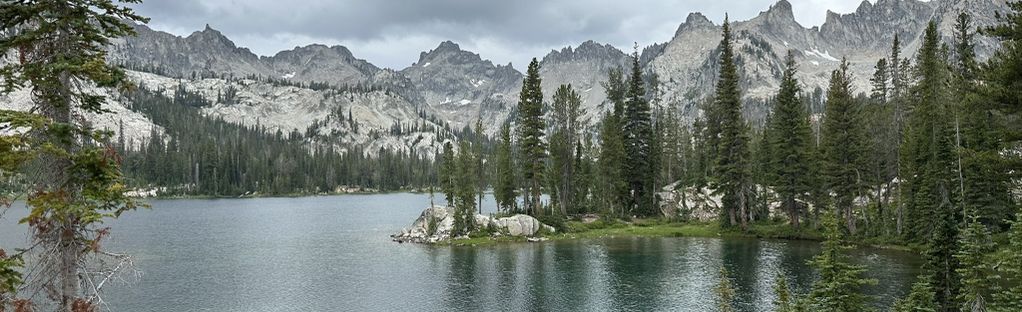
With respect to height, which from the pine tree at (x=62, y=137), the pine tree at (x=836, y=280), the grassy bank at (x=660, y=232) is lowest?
the grassy bank at (x=660, y=232)

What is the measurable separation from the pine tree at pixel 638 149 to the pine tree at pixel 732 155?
45.6 feet

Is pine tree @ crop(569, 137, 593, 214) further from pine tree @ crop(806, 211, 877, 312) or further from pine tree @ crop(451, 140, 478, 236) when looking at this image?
pine tree @ crop(806, 211, 877, 312)

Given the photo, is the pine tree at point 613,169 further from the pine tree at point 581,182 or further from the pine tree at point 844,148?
the pine tree at point 844,148

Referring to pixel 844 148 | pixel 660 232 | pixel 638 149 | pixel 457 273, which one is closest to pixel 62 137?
pixel 457 273

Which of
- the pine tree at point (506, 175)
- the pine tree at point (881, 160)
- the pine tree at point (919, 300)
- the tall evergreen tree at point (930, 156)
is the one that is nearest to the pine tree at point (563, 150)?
the pine tree at point (506, 175)

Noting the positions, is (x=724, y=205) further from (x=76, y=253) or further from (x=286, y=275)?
(x=76, y=253)

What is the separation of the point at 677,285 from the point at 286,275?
35183 mm

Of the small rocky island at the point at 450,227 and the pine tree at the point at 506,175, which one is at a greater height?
the pine tree at the point at 506,175

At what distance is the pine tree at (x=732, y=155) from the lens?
3054 inches

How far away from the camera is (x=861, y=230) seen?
70438mm

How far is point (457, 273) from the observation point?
56219mm

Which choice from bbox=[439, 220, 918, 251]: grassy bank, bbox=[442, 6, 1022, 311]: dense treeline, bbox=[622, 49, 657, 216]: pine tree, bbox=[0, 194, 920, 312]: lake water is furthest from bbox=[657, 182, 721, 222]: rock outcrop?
bbox=[0, 194, 920, 312]: lake water

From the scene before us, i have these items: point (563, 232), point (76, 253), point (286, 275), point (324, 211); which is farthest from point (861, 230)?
point (324, 211)

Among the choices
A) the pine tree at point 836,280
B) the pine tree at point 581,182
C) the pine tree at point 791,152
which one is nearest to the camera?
the pine tree at point 836,280
